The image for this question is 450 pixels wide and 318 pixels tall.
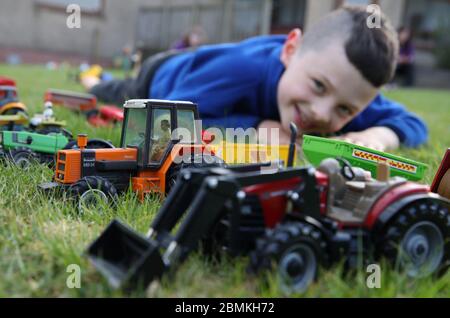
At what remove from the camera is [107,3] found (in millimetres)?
16000

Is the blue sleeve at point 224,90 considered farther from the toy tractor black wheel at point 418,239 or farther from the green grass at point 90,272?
the toy tractor black wheel at point 418,239

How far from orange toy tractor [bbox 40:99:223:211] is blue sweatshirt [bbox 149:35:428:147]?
1547 millimetres

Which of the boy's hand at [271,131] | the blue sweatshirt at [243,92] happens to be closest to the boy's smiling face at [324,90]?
the boy's hand at [271,131]

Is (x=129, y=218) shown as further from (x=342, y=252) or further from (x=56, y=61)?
(x=56, y=61)

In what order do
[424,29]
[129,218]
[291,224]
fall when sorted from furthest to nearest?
[424,29] < [129,218] < [291,224]

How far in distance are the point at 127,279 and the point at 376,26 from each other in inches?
102

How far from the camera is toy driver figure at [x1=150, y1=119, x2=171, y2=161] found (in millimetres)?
2145

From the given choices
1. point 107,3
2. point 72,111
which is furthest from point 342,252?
point 107,3

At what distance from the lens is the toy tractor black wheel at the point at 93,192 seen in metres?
1.91

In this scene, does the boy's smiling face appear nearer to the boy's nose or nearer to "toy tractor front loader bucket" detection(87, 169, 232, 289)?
the boy's nose

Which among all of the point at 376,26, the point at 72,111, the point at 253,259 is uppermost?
the point at 376,26

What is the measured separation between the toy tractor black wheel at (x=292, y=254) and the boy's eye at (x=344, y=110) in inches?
79.3

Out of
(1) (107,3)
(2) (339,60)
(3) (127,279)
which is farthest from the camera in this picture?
(1) (107,3)

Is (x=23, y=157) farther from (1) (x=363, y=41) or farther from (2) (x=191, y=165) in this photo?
(1) (x=363, y=41)
